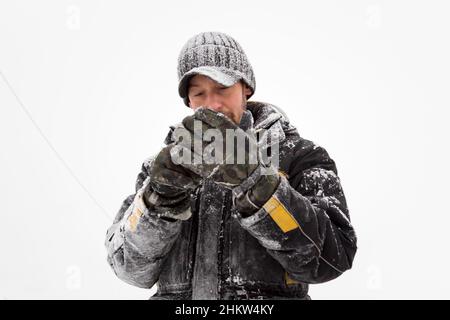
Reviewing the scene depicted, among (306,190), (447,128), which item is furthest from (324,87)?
(306,190)

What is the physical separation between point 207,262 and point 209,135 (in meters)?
0.41

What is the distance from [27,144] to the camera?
13.0 m

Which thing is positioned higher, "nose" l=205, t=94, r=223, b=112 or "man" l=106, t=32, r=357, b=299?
"nose" l=205, t=94, r=223, b=112

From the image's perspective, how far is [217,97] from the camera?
196 cm

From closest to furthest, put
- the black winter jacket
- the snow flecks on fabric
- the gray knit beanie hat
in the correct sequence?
the black winter jacket → the snow flecks on fabric → the gray knit beanie hat

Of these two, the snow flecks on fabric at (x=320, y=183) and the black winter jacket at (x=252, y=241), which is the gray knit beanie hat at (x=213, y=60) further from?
the snow flecks on fabric at (x=320, y=183)

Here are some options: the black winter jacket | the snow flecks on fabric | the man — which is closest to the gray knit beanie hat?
the man

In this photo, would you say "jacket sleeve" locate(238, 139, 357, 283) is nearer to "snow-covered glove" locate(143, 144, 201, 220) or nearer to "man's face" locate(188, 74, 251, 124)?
"snow-covered glove" locate(143, 144, 201, 220)

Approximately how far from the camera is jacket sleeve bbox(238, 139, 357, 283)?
1.68 meters

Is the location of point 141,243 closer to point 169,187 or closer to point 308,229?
point 169,187

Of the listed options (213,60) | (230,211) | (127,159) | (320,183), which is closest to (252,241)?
(230,211)

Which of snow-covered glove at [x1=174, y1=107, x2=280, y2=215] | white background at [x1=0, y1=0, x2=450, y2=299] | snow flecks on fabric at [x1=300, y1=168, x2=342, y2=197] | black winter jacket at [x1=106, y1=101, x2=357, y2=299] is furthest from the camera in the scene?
white background at [x1=0, y1=0, x2=450, y2=299]

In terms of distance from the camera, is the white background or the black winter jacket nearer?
the black winter jacket

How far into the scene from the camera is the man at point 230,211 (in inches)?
64.3
